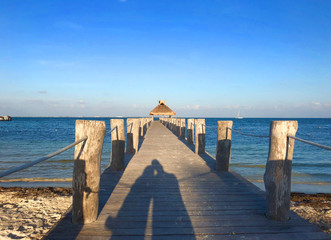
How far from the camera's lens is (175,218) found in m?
2.80

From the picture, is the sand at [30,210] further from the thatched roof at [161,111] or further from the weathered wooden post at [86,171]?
the thatched roof at [161,111]

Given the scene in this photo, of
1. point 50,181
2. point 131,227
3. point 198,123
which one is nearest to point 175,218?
point 131,227

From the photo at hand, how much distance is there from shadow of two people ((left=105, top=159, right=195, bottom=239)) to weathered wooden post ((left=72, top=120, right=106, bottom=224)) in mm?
323

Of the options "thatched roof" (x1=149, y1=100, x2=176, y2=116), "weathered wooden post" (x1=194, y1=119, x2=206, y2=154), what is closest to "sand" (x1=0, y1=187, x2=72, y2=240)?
"weathered wooden post" (x1=194, y1=119, x2=206, y2=154)

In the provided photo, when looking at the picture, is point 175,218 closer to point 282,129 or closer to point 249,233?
point 249,233

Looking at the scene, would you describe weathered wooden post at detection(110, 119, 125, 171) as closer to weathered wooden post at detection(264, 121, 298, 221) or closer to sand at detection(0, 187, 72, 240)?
sand at detection(0, 187, 72, 240)

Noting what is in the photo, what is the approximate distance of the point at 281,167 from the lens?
2.70 meters

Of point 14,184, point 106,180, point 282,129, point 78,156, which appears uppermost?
point 282,129

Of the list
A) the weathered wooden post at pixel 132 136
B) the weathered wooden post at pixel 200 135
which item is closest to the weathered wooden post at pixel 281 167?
the weathered wooden post at pixel 200 135

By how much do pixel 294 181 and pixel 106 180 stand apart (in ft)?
25.0

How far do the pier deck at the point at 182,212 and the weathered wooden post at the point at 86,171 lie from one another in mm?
159

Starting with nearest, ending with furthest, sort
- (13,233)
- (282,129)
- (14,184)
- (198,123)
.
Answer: (282,129) < (13,233) < (198,123) < (14,184)

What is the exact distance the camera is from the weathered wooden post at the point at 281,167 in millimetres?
2689

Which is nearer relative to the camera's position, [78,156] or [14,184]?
[78,156]
